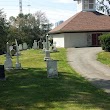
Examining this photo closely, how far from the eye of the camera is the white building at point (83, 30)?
4234 centimetres

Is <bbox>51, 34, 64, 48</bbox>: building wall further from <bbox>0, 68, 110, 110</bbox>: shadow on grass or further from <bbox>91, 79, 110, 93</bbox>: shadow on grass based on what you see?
<bbox>91, 79, 110, 93</bbox>: shadow on grass

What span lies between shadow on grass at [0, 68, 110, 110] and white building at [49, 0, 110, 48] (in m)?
26.2

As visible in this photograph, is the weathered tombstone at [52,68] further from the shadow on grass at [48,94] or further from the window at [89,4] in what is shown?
the window at [89,4]

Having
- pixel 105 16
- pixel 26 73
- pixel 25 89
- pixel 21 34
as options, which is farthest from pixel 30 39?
pixel 25 89

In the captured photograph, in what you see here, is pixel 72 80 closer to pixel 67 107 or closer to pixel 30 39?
pixel 67 107

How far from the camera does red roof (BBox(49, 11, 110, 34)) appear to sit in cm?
4222

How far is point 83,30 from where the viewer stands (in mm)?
42062

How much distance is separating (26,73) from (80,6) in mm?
32645

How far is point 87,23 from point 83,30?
241cm

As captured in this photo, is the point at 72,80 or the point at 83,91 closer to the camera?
the point at 83,91

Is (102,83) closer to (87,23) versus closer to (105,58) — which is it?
(105,58)

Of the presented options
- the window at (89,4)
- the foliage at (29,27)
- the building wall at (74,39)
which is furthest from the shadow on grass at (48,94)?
the foliage at (29,27)

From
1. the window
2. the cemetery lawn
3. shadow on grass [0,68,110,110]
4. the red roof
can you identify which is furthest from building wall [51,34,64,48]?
shadow on grass [0,68,110,110]

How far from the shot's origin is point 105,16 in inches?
1843
